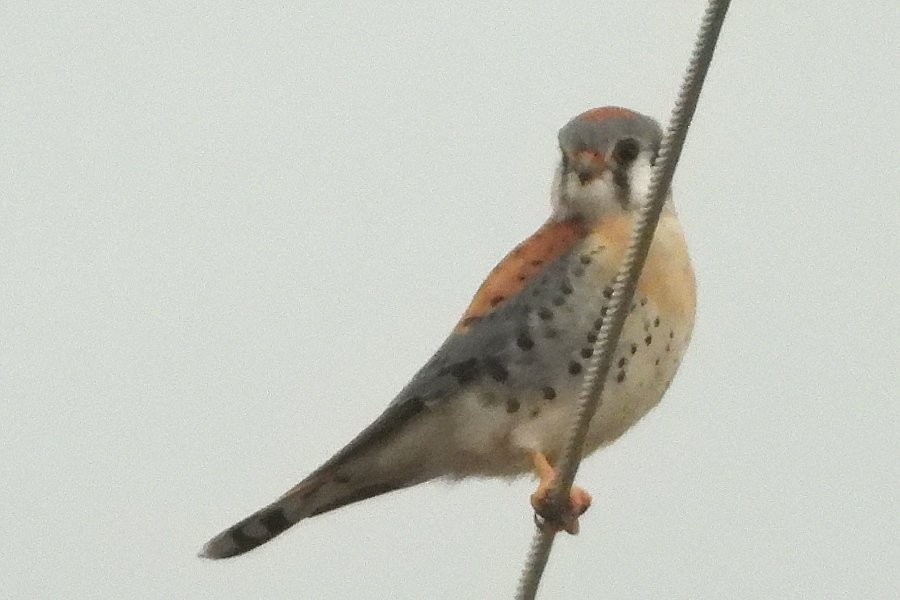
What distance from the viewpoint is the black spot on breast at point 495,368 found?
10.8ft

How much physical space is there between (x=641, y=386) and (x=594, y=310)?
6.6 inches

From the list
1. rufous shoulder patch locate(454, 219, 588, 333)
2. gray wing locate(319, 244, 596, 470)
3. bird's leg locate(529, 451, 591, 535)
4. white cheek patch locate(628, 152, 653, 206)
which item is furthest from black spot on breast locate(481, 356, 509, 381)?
white cheek patch locate(628, 152, 653, 206)

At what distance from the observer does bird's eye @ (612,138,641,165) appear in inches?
133

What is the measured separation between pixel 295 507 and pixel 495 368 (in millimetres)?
514

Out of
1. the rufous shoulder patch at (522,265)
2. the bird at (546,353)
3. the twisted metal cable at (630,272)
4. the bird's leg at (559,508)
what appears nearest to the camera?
the twisted metal cable at (630,272)

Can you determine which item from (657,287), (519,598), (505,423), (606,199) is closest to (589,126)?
(606,199)

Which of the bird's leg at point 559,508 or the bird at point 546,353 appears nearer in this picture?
the bird's leg at point 559,508

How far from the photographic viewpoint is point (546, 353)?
327 cm

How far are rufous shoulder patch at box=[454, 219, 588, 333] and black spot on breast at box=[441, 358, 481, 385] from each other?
0.09 meters

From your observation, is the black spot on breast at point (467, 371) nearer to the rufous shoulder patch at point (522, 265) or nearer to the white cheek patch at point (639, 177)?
the rufous shoulder patch at point (522, 265)

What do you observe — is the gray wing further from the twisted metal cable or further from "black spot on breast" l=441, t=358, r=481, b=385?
the twisted metal cable

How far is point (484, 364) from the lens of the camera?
3.32 metres

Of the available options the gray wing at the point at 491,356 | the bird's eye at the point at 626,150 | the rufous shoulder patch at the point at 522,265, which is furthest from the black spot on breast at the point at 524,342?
the bird's eye at the point at 626,150

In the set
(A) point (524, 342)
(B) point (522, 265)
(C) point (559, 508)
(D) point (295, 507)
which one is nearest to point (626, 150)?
(B) point (522, 265)
